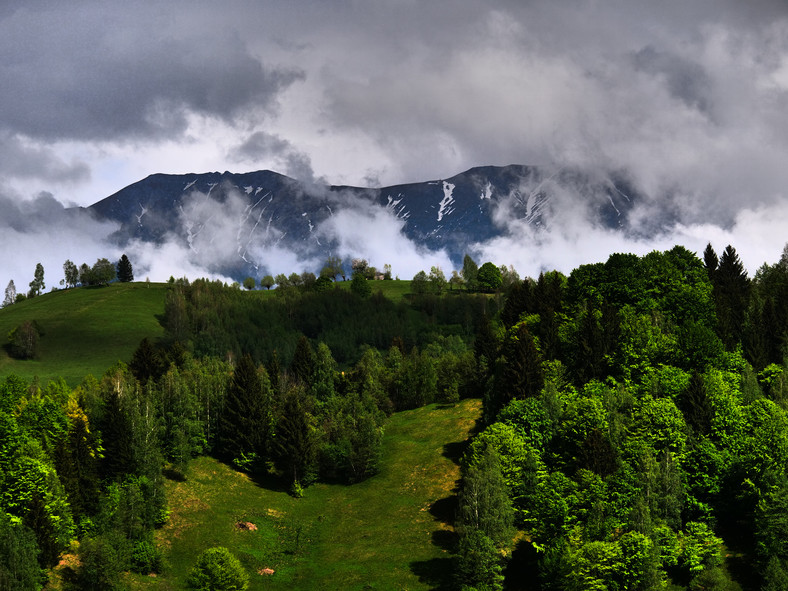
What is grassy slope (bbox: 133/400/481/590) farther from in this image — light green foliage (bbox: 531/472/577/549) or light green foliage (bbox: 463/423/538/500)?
light green foliage (bbox: 531/472/577/549)

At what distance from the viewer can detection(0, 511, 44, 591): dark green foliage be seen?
7431 centimetres

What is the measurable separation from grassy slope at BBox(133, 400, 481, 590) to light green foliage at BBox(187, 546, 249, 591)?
7337mm

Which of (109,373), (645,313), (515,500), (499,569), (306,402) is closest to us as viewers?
(499,569)

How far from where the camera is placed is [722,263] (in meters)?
159

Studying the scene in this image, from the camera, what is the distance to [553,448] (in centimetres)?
10038

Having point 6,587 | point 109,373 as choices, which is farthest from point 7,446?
point 109,373

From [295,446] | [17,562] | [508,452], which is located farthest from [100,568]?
[508,452]

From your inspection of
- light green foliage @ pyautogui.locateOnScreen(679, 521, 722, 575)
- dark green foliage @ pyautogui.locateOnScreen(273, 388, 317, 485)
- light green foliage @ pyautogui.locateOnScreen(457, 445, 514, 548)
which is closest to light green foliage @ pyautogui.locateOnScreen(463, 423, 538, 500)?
light green foliage @ pyautogui.locateOnScreen(457, 445, 514, 548)

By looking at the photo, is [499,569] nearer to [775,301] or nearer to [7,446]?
[7,446]

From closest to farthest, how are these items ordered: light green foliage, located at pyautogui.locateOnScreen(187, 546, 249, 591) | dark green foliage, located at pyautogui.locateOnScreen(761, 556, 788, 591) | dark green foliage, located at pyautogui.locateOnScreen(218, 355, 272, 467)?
dark green foliage, located at pyautogui.locateOnScreen(761, 556, 788, 591) < light green foliage, located at pyautogui.locateOnScreen(187, 546, 249, 591) < dark green foliage, located at pyautogui.locateOnScreen(218, 355, 272, 467)

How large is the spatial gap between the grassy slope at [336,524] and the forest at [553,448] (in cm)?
351

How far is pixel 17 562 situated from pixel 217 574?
20461 mm

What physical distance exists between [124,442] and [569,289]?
279 ft

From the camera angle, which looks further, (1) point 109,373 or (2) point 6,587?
(1) point 109,373
